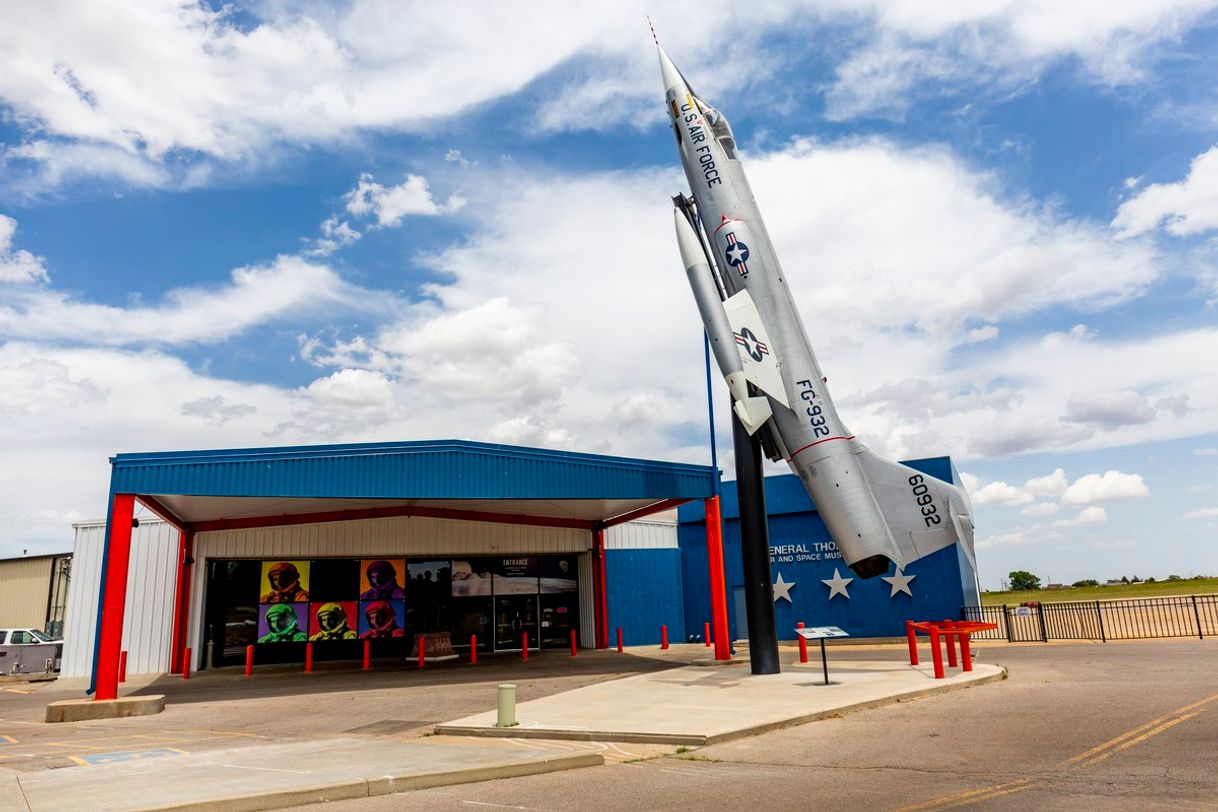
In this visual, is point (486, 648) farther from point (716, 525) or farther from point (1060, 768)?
point (1060, 768)

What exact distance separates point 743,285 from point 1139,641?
15372mm

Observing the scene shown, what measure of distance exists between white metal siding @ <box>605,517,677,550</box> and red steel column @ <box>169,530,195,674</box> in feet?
46.2

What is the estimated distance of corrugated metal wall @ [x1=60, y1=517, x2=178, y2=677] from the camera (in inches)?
955

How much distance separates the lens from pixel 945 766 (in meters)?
8.73

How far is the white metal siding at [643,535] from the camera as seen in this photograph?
31.1 meters

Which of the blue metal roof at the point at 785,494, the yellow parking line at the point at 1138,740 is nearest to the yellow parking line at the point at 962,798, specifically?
the yellow parking line at the point at 1138,740

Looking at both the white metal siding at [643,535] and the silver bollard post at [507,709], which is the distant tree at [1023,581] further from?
the silver bollard post at [507,709]

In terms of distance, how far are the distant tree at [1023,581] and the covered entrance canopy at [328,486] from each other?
84.3 meters

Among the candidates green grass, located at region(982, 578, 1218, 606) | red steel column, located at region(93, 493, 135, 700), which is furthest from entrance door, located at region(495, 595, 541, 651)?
green grass, located at region(982, 578, 1218, 606)

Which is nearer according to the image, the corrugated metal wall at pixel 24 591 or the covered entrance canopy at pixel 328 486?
the covered entrance canopy at pixel 328 486

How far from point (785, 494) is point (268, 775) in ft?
77.5

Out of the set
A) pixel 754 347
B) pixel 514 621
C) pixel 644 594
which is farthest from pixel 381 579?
pixel 754 347

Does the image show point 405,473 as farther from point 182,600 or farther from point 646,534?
point 646,534

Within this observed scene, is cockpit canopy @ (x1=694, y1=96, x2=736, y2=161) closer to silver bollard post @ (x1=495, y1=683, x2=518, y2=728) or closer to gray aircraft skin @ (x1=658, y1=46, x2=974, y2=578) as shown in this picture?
gray aircraft skin @ (x1=658, y1=46, x2=974, y2=578)
